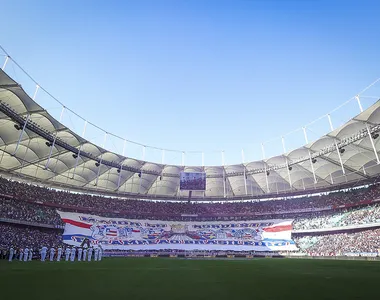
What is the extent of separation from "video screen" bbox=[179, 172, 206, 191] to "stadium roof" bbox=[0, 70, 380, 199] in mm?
4194

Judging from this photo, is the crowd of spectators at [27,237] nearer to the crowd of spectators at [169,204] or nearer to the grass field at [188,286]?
the crowd of spectators at [169,204]

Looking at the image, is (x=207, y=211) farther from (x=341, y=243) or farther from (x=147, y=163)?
(x=341, y=243)

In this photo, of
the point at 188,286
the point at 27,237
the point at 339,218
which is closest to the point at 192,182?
the point at 339,218

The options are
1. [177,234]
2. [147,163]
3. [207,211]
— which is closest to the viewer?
[147,163]

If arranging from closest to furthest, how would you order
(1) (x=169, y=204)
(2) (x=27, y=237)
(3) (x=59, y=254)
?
1. (3) (x=59, y=254)
2. (2) (x=27, y=237)
3. (1) (x=169, y=204)

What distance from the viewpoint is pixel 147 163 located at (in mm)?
51688

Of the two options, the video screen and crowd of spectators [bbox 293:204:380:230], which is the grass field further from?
the video screen

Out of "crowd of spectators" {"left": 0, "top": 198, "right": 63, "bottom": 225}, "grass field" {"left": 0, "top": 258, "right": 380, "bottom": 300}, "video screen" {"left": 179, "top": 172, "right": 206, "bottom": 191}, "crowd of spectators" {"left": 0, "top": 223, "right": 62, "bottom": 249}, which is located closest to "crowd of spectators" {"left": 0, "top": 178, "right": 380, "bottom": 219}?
"crowd of spectators" {"left": 0, "top": 198, "right": 63, "bottom": 225}

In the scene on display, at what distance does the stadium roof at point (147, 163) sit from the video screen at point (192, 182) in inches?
165

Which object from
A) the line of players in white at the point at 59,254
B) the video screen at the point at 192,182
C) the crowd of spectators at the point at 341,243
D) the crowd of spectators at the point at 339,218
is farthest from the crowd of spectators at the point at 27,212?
the crowd of spectators at the point at 339,218

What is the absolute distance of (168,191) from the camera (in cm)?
5994

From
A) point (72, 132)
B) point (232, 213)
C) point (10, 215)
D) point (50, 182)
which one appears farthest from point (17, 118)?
point (232, 213)

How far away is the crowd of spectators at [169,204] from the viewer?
150 ft

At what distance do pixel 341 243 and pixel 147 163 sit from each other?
36.7 m
